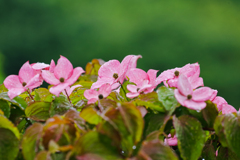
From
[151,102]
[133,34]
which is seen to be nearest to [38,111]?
[151,102]

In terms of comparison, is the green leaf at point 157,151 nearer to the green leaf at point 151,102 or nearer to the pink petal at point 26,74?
the green leaf at point 151,102

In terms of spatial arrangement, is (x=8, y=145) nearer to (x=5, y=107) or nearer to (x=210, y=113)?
(x=5, y=107)

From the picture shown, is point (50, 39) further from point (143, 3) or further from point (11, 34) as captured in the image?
point (143, 3)

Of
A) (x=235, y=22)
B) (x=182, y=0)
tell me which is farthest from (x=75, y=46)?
Result: (x=235, y=22)

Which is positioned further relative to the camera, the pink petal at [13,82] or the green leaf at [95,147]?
the pink petal at [13,82]

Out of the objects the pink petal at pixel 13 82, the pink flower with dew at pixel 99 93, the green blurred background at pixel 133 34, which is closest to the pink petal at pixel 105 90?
the pink flower with dew at pixel 99 93

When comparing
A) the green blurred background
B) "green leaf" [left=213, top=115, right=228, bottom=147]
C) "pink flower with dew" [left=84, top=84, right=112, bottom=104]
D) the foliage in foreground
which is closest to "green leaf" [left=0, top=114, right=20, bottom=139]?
the foliage in foreground

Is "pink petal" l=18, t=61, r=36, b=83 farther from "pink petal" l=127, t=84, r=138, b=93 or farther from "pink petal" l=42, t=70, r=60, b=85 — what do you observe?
"pink petal" l=127, t=84, r=138, b=93
